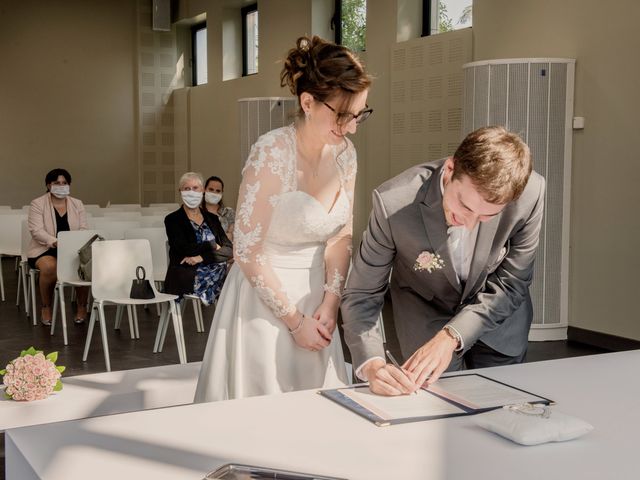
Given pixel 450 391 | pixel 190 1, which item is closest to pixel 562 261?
pixel 450 391

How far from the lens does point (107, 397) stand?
3.47 metres

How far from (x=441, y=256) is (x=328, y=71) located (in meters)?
0.63

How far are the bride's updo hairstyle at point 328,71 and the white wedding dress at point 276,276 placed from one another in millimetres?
238

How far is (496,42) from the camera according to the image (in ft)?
27.2

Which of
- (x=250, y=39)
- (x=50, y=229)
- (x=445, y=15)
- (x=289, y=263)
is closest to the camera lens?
(x=289, y=263)

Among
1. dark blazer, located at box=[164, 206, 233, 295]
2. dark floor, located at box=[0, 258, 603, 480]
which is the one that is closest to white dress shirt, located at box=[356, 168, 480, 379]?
dark floor, located at box=[0, 258, 603, 480]

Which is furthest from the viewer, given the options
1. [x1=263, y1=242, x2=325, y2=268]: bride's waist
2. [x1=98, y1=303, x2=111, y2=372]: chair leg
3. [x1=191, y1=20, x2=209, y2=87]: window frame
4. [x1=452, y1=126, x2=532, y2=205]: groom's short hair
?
[x1=191, y1=20, x2=209, y2=87]: window frame

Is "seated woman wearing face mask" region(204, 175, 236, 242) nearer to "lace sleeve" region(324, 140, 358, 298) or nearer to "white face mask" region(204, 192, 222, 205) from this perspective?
"white face mask" region(204, 192, 222, 205)

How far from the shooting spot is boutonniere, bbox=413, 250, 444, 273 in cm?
247

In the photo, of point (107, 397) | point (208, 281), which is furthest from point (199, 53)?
point (107, 397)

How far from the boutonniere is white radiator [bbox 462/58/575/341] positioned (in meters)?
4.76

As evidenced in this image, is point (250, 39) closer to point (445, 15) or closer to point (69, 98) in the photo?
point (69, 98)

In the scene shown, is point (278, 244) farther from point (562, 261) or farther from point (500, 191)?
point (562, 261)

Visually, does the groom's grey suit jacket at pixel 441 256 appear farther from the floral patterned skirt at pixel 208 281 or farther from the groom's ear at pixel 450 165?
the floral patterned skirt at pixel 208 281
